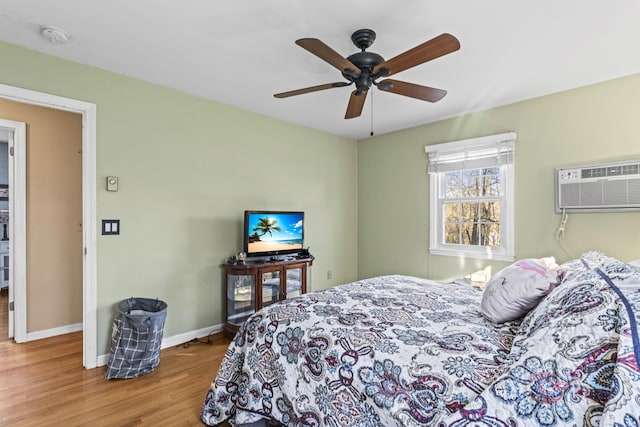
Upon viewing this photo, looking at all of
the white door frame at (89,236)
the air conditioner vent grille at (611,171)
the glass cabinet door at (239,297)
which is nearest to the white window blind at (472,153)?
the air conditioner vent grille at (611,171)

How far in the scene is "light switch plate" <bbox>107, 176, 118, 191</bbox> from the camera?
2.74m

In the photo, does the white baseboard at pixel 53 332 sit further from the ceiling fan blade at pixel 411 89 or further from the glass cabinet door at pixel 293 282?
the ceiling fan blade at pixel 411 89

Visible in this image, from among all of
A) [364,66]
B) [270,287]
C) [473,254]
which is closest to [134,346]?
[270,287]

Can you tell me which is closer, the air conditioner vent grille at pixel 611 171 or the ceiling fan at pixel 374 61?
the ceiling fan at pixel 374 61

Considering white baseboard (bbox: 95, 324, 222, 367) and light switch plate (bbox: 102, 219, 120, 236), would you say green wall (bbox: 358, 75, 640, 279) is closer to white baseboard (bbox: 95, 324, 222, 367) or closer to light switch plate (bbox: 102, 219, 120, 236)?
white baseboard (bbox: 95, 324, 222, 367)

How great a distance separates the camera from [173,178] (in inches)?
124

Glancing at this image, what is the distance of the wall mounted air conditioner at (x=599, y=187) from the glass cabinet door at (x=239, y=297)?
10.3 feet

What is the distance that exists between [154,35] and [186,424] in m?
2.49

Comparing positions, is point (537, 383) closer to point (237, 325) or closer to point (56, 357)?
point (237, 325)

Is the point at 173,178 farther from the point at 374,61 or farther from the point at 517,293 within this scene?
the point at 517,293

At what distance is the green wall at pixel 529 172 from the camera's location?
2842 mm

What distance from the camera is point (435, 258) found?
4035 mm

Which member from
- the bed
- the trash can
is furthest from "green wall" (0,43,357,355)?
the bed

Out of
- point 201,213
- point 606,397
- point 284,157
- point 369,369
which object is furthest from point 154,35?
point 606,397
